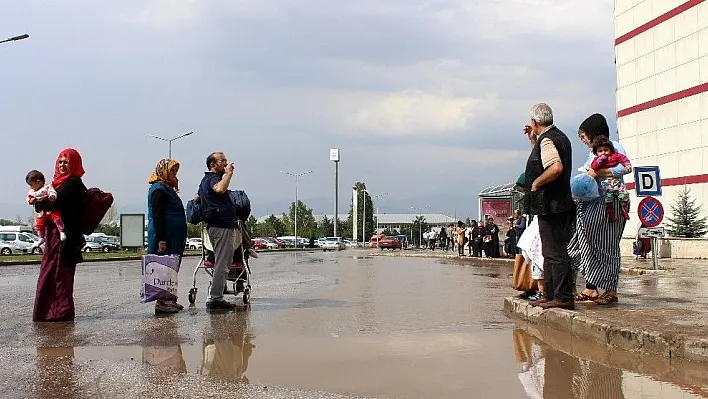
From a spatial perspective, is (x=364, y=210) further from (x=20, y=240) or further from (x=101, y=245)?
(x=20, y=240)

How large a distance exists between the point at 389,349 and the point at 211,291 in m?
3.74

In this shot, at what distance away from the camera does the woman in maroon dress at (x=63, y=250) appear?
8.41 metres

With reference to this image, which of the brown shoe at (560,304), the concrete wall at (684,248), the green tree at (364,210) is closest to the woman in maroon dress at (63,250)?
the brown shoe at (560,304)

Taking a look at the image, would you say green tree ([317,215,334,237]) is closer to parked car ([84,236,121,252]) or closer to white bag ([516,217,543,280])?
parked car ([84,236,121,252])

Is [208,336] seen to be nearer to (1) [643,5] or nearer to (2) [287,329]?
(2) [287,329]

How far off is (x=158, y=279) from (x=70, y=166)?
5.27 feet

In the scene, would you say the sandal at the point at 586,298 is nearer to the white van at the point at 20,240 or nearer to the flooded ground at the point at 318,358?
the flooded ground at the point at 318,358

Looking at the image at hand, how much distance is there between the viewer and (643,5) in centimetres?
4259

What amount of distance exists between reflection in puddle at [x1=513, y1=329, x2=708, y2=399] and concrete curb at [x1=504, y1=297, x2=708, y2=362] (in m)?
0.49

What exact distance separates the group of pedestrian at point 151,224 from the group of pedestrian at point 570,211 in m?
3.72

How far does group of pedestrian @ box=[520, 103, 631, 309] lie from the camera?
24.9ft

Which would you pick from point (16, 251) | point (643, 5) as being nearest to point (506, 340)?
point (643, 5)

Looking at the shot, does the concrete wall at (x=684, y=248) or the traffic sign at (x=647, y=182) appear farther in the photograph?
the concrete wall at (x=684, y=248)

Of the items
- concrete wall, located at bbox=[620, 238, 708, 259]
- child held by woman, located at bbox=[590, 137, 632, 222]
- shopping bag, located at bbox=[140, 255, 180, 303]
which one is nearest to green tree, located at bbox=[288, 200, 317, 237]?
concrete wall, located at bbox=[620, 238, 708, 259]
